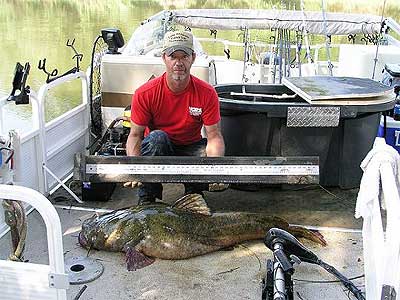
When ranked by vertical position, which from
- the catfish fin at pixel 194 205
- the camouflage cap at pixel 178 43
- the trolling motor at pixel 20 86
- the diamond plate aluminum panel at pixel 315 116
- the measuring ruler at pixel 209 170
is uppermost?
the camouflage cap at pixel 178 43

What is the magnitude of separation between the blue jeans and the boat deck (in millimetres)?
326

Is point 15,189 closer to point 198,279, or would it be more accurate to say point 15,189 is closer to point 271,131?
point 198,279

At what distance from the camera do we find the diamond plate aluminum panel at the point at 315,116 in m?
3.55

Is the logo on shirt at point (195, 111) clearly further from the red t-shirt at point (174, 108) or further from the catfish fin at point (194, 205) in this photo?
the catfish fin at point (194, 205)

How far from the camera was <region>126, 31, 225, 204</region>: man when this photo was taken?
133 inches

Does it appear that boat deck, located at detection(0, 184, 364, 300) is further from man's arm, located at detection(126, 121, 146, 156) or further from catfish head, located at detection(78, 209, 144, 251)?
man's arm, located at detection(126, 121, 146, 156)

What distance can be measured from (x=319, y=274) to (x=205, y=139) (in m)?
1.32

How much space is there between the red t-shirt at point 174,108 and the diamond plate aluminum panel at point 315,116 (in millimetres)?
537

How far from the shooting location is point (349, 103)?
3.65 metres

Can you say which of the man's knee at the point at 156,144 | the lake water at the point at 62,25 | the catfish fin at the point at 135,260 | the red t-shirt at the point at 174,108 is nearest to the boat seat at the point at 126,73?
the red t-shirt at the point at 174,108

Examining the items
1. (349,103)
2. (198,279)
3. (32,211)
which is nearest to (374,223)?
(198,279)

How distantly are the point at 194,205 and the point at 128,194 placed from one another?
939 mm

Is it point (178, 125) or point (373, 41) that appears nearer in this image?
point (178, 125)

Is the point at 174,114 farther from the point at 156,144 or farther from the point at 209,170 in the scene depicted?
the point at 209,170
